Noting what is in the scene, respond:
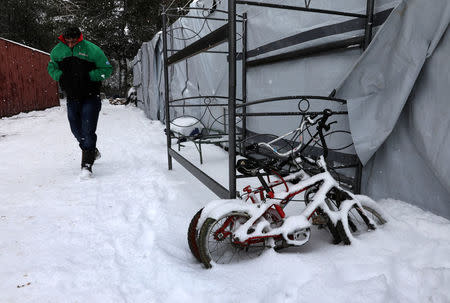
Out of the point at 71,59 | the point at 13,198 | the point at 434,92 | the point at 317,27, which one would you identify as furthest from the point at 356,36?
the point at 13,198

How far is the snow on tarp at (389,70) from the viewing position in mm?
2012

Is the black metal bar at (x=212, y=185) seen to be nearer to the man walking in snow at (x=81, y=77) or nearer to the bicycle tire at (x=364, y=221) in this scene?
the bicycle tire at (x=364, y=221)

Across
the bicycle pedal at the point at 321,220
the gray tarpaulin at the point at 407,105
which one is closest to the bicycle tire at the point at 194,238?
the bicycle pedal at the point at 321,220

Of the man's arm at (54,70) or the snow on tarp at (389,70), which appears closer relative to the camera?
the snow on tarp at (389,70)

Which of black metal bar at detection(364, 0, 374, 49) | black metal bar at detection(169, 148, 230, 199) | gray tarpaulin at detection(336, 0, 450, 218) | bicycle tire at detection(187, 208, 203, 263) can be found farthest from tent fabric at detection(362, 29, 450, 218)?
bicycle tire at detection(187, 208, 203, 263)

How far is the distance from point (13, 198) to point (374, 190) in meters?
3.67

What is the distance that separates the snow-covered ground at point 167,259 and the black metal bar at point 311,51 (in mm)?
1434

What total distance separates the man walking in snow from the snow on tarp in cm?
306

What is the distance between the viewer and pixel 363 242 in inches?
79.7

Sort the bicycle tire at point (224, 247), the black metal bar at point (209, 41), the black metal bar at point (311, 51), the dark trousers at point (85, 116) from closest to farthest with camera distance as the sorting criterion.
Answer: the bicycle tire at point (224, 247)
the black metal bar at point (209, 41)
the black metal bar at point (311, 51)
the dark trousers at point (85, 116)

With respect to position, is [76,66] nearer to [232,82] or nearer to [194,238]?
[232,82]

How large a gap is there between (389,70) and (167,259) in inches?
83.3

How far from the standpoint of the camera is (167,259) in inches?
78.0

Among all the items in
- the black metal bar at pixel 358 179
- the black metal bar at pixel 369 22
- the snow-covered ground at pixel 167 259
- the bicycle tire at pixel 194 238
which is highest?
the black metal bar at pixel 369 22
